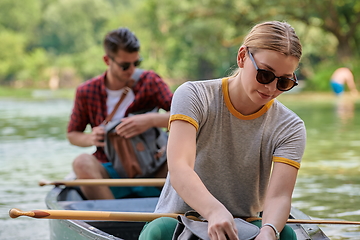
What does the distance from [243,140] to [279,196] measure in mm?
258

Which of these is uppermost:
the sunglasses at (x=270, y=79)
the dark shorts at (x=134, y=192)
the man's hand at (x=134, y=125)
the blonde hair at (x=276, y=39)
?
the blonde hair at (x=276, y=39)

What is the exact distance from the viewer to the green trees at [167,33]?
24.9 meters

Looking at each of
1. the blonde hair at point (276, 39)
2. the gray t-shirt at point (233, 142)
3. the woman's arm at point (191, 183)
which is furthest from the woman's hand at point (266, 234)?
the blonde hair at point (276, 39)

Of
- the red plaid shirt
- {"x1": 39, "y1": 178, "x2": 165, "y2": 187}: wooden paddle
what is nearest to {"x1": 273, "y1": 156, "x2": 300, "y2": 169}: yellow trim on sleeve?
{"x1": 39, "y1": 178, "x2": 165, "y2": 187}: wooden paddle

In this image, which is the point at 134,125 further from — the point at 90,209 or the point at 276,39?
the point at 276,39

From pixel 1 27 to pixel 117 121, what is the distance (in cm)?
6547

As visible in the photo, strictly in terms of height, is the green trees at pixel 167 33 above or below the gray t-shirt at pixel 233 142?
below

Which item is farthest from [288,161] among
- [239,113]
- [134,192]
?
[134,192]

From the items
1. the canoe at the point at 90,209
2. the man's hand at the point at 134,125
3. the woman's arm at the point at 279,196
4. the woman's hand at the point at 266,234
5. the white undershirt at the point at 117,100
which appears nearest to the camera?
the woman's hand at the point at 266,234

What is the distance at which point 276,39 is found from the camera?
218 cm

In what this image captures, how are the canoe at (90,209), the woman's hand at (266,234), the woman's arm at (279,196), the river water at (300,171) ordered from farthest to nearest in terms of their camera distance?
1. the river water at (300,171)
2. the canoe at (90,209)
3. the woman's arm at (279,196)
4. the woman's hand at (266,234)

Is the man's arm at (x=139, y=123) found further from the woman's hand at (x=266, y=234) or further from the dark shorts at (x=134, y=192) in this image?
the woman's hand at (x=266, y=234)

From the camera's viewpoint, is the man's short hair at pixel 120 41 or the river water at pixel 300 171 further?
the river water at pixel 300 171

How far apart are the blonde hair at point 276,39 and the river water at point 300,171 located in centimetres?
228
